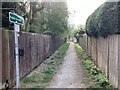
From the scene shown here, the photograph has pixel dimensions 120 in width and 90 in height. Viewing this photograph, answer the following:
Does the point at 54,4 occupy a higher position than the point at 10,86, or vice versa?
the point at 54,4

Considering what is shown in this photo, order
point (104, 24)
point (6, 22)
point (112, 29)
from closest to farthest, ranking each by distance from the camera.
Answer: point (112, 29) → point (104, 24) → point (6, 22)

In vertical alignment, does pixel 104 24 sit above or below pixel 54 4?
below

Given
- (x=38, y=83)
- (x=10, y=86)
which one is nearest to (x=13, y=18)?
(x=10, y=86)

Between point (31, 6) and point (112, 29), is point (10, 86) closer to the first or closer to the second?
point (112, 29)

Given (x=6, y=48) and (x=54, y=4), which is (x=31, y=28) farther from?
(x=6, y=48)

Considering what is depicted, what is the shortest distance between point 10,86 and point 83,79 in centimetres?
337

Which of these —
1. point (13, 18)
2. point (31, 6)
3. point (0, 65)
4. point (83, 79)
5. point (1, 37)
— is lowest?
point (83, 79)

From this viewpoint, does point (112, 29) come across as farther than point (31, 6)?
No

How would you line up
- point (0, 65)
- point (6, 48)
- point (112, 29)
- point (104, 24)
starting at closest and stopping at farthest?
point (0, 65) → point (6, 48) → point (112, 29) → point (104, 24)

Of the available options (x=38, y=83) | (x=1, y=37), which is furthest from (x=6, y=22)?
(x=1, y=37)

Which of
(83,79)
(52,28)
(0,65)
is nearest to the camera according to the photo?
(0,65)

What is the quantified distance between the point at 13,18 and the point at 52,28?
22.1m

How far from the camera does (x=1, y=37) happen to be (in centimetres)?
778

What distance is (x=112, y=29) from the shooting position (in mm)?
9156
